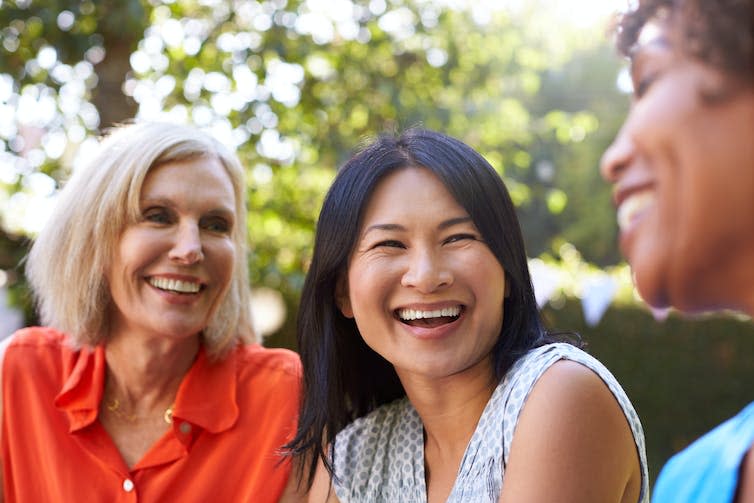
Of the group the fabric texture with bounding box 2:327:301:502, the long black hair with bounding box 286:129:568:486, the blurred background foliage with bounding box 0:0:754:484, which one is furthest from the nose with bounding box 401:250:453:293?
the blurred background foliage with bounding box 0:0:754:484

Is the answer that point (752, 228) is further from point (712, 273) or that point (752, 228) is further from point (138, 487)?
point (138, 487)

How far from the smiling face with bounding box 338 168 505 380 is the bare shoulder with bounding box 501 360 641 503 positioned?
206 mm

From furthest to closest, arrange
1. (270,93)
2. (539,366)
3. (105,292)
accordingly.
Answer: (270,93)
(105,292)
(539,366)

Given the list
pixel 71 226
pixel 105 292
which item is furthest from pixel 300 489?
pixel 71 226

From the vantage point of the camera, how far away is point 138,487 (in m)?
2.61

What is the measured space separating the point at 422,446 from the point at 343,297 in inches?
16.3

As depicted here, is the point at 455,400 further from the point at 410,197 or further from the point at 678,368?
the point at 678,368

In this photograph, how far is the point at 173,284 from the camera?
265 cm

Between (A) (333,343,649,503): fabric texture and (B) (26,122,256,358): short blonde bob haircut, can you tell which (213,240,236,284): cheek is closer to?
(B) (26,122,256,358): short blonde bob haircut

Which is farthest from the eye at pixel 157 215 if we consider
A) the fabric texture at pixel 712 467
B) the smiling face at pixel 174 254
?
the fabric texture at pixel 712 467

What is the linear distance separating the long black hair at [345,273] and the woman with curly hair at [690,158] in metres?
1.13

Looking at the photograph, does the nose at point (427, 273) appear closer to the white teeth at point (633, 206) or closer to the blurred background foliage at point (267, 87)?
the white teeth at point (633, 206)

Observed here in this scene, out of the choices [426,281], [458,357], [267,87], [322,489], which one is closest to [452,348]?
[458,357]

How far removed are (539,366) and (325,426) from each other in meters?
0.68
